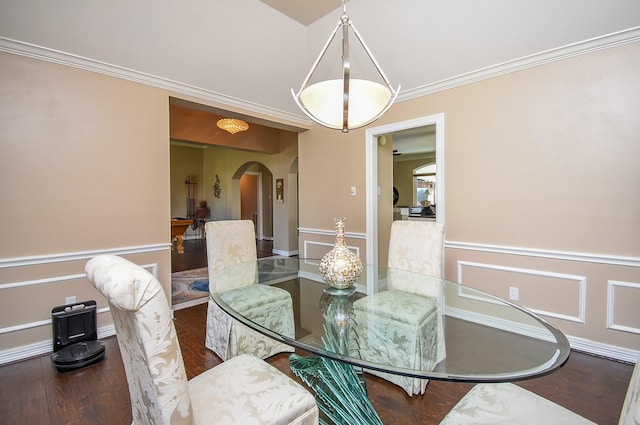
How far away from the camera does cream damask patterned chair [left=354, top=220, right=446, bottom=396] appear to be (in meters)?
1.40

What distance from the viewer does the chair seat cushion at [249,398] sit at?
1031mm

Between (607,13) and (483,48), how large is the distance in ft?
2.62

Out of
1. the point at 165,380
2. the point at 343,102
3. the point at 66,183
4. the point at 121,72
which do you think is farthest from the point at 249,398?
the point at 121,72

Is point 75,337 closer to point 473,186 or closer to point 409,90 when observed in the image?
point 473,186

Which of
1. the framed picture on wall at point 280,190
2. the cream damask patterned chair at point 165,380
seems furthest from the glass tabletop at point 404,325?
the framed picture on wall at point 280,190

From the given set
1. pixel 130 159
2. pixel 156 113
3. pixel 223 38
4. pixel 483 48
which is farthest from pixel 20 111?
pixel 483 48

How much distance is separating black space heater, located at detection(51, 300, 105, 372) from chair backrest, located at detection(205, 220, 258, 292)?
1.05 m

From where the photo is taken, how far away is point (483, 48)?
2.65 meters

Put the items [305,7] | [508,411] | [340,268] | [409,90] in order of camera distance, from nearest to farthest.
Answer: [508,411] → [340,268] → [305,7] → [409,90]

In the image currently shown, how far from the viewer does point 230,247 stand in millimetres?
2615

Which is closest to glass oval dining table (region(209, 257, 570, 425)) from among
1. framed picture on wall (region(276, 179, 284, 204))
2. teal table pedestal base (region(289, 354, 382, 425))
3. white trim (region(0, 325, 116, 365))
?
teal table pedestal base (region(289, 354, 382, 425))

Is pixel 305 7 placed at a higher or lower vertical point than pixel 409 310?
higher

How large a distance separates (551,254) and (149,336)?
2992mm

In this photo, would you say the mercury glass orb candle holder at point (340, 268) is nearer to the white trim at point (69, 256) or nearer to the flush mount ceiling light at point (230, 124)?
the white trim at point (69, 256)
